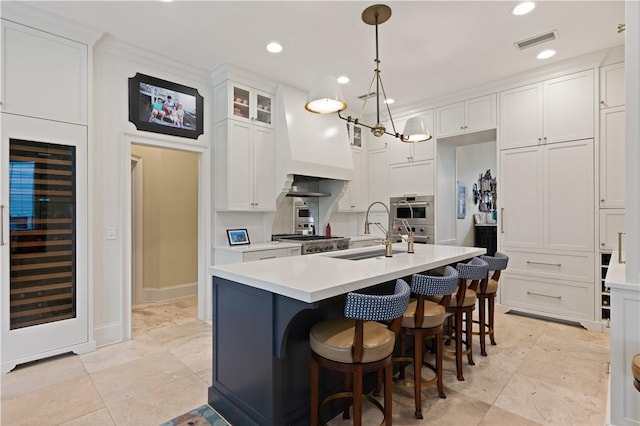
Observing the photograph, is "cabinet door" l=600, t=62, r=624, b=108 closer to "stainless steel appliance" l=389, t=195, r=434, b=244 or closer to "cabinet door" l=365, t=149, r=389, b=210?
"stainless steel appliance" l=389, t=195, r=434, b=244

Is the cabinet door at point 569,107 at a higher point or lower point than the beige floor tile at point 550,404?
higher

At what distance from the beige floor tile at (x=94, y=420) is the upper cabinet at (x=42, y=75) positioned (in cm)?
239

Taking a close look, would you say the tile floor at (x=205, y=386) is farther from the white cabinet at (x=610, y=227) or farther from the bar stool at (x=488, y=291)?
the white cabinet at (x=610, y=227)

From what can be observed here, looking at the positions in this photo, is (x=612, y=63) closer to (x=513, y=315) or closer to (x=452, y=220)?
(x=452, y=220)

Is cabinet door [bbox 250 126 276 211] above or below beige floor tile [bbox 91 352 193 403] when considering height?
above

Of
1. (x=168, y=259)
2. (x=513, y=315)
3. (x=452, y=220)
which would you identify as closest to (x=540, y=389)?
(x=513, y=315)

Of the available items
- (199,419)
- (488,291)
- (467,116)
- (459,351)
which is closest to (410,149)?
(467,116)

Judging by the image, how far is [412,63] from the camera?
12.2ft

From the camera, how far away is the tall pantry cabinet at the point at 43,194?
2.62 meters

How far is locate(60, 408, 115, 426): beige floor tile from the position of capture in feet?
6.46

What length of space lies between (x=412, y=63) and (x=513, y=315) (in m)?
3.30

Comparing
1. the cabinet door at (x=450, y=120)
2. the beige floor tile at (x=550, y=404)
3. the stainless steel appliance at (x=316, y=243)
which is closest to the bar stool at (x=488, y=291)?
the beige floor tile at (x=550, y=404)

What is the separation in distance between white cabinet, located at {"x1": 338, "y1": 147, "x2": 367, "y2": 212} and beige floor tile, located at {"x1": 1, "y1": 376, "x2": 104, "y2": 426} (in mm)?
3879

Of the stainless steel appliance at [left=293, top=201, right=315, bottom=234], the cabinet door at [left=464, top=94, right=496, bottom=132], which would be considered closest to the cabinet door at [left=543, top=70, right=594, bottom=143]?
the cabinet door at [left=464, top=94, right=496, bottom=132]
